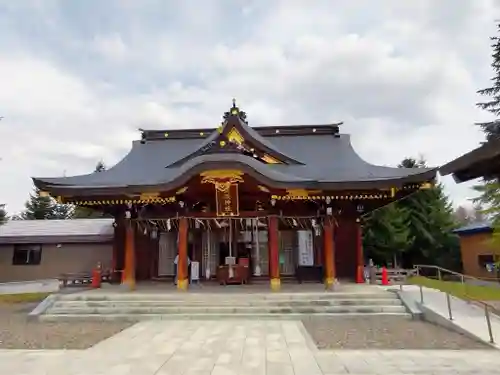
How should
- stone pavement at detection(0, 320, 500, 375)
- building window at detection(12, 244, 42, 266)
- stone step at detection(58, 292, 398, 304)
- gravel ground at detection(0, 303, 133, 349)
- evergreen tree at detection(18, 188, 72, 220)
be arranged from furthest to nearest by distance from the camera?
1. evergreen tree at detection(18, 188, 72, 220)
2. building window at detection(12, 244, 42, 266)
3. stone step at detection(58, 292, 398, 304)
4. gravel ground at detection(0, 303, 133, 349)
5. stone pavement at detection(0, 320, 500, 375)

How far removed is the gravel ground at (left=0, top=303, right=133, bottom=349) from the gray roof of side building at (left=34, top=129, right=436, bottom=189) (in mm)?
4316

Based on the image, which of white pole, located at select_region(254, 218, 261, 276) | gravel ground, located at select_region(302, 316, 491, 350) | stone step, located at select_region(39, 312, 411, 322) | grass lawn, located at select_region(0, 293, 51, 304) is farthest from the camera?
white pole, located at select_region(254, 218, 261, 276)

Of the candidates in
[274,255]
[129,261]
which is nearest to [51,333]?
[129,261]

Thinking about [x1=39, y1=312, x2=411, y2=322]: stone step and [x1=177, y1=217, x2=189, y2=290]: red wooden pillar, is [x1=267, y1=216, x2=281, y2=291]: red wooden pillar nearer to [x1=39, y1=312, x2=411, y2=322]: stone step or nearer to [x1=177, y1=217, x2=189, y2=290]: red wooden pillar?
[x1=39, y1=312, x2=411, y2=322]: stone step

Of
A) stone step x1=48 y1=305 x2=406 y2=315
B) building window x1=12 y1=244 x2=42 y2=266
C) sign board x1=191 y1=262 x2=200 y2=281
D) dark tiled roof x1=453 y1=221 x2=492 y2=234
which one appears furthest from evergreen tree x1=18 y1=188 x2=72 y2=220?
dark tiled roof x1=453 y1=221 x2=492 y2=234

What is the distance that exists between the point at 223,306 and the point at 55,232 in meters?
14.4

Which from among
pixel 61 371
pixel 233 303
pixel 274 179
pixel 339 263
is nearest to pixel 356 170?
pixel 339 263

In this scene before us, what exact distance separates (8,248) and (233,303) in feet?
51.1

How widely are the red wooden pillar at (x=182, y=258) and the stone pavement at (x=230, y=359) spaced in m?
4.05

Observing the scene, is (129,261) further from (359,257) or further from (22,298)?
(359,257)

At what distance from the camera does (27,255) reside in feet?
67.2

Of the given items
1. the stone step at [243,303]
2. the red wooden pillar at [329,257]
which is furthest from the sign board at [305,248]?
the stone step at [243,303]

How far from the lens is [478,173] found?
9.59ft

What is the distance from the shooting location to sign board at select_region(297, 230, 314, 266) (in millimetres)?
14258
